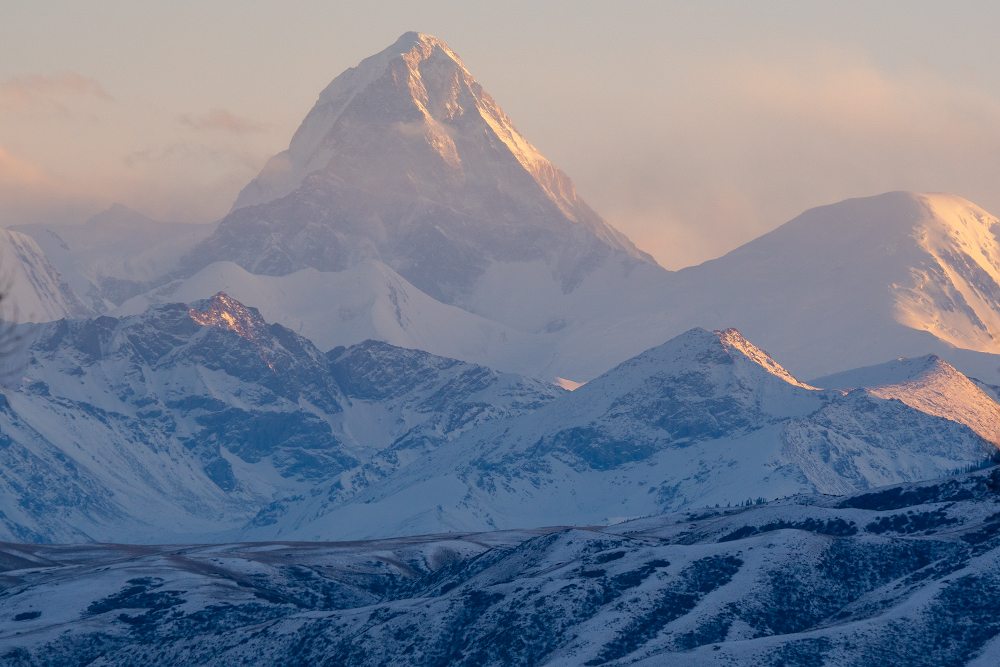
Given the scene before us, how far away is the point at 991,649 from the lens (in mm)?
154875

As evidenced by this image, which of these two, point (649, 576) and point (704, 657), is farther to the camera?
point (649, 576)

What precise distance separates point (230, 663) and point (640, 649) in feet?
173

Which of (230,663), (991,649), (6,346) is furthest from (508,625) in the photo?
(6,346)

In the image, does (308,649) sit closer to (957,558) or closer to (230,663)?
(230,663)

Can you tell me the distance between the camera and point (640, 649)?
173 metres

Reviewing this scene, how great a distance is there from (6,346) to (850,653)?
9721 cm

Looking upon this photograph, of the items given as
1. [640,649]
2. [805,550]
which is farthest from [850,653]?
[805,550]

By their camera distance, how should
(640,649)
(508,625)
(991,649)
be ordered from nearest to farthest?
(991,649) < (640,649) < (508,625)

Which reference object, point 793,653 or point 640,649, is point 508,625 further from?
point 793,653

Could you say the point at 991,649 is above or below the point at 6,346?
below

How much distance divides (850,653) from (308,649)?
231 ft

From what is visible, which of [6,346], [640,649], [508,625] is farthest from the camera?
[508,625]

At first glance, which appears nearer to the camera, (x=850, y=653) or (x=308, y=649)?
(x=850, y=653)

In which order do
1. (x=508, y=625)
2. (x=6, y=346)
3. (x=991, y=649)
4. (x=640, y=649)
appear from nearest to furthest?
1. (x=6, y=346)
2. (x=991, y=649)
3. (x=640, y=649)
4. (x=508, y=625)
